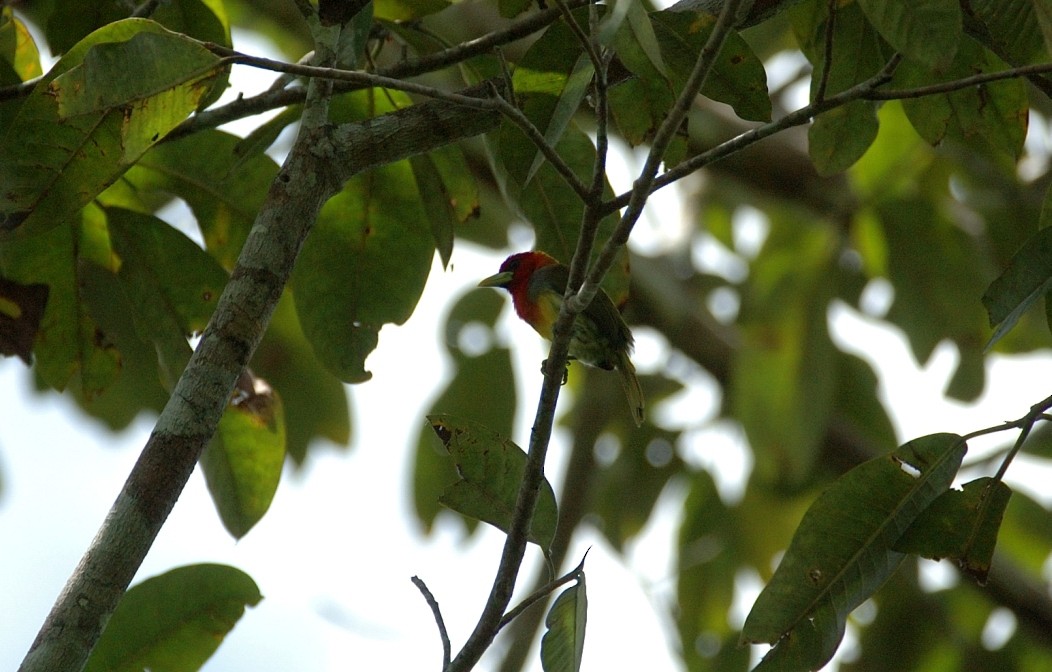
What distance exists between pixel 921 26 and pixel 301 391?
11.6 feet

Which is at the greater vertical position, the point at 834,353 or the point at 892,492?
the point at 834,353

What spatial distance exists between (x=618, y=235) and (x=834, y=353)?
405 cm

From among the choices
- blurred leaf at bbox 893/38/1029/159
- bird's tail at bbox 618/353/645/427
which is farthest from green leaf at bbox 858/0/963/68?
bird's tail at bbox 618/353/645/427

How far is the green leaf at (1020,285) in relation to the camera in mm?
2105

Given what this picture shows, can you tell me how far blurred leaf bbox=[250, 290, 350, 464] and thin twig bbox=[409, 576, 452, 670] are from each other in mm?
2900

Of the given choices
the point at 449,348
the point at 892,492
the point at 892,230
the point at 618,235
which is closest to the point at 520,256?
the point at 449,348

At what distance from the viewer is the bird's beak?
4.64 m

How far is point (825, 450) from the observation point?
5.78 metres

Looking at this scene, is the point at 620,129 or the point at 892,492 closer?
the point at 892,492

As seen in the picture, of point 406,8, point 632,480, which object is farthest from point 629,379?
point 632,480

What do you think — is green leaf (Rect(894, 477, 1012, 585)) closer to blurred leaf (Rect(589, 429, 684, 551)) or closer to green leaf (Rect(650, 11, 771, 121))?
green leaf (Rect(650, 11, 771, 121))

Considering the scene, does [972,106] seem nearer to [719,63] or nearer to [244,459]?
[719,63]

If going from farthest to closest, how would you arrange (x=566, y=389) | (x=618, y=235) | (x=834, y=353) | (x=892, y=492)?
(x=566, y=389) < (x=834, y=353) < (x=892, y=492) < (x=618, y=235)

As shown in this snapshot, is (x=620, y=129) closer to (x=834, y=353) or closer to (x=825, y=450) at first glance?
(x=834, y=353)
